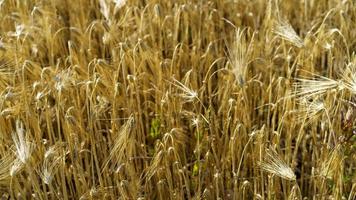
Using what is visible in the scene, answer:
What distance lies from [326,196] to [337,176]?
0.24 feet

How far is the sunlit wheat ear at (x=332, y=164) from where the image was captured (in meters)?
1.71

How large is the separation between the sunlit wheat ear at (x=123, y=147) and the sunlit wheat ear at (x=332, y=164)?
53cm

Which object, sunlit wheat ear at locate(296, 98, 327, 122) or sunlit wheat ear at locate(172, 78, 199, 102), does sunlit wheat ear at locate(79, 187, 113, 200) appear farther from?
sunlit wheat ear at locate(296, 98, 327, 122)

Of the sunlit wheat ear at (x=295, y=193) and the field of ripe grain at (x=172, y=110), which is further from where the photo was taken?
the field of ripe grain at (x=172, y=110)

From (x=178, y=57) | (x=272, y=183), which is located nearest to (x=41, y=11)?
(x=178, y=57)

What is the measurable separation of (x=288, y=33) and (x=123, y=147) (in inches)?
27.0

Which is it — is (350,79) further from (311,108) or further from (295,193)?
(295,193)

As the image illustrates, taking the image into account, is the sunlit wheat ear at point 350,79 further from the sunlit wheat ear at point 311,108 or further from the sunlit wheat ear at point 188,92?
the sunlit wheat ear at point 188,92

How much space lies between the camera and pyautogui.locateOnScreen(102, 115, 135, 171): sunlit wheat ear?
→ 1.67 m

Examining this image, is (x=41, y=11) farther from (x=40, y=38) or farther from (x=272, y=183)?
(x=272, y=183)

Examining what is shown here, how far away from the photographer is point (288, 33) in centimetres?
204

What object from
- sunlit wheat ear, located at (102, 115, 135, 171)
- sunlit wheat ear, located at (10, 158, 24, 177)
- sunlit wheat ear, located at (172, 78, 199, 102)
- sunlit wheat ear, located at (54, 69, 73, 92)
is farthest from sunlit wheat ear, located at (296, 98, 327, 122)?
sunlit wheat ear, located at (10, 158, 24, 177)

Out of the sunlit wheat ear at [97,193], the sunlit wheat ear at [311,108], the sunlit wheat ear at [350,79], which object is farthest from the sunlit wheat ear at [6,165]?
the sunlit wheat ear at [350,79]

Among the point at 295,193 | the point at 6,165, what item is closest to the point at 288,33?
the point at 295,193
